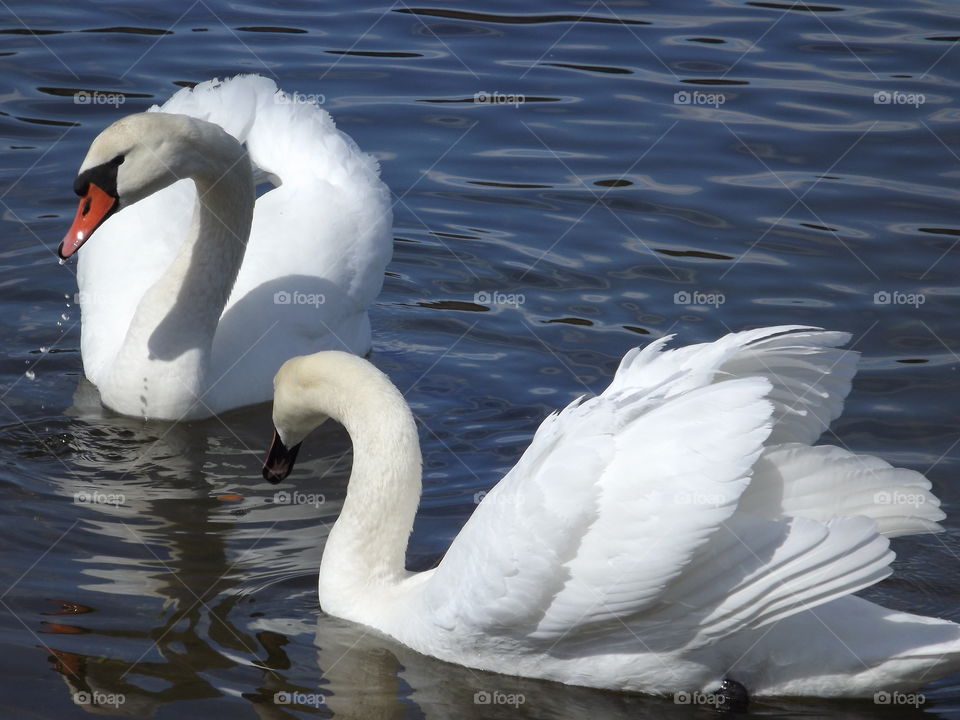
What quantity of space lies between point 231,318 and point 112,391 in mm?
725

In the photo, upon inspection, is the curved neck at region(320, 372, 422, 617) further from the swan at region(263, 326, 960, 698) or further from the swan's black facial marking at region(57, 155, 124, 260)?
the swan's black facial marking at region(57, 155, 124, 260)

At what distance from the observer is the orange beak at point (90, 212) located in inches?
286

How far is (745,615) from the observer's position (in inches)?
209

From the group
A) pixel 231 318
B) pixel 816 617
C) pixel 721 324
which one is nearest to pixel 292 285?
pixel 231 318

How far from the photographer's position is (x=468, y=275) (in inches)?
376

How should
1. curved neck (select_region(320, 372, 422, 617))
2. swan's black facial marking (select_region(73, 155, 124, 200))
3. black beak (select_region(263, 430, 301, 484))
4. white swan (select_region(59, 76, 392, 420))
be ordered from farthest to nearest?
1. white swan (select_region(59, 76, 392, 420))
2. swan's black facial marking (select_region(73, 155, 124, 200))
3. black beak (select_region(263, 430, 301, 484))
4. curved neck (select_region(320, 372, 422, 617))

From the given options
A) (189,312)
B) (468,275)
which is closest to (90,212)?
(189,312)

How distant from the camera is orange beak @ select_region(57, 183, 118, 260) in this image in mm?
7266

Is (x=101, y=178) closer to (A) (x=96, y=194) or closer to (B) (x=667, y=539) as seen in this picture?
(A) (x=96, y=194)

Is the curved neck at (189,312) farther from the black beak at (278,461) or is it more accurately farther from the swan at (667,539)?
the swan at (667,539)

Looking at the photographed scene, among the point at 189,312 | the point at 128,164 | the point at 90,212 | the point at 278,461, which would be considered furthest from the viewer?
the point at 189,312

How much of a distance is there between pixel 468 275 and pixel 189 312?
2.10m

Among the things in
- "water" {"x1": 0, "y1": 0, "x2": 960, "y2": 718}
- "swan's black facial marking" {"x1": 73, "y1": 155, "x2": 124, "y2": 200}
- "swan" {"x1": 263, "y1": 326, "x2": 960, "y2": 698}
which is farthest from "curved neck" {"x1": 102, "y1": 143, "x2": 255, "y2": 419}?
"swan" {"x1": 263, "y1": 326, "x2": 960, "y2": 698}

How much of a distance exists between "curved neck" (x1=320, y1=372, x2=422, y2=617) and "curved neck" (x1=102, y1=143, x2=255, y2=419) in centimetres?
199
